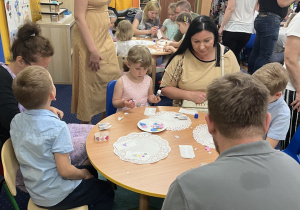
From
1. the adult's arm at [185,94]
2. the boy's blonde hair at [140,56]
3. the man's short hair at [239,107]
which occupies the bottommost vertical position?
the adult's arm at [185,94]

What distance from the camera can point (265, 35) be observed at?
3723 millimetres

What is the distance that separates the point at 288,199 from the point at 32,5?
14.3ft

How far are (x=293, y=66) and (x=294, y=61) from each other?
4 centimetres

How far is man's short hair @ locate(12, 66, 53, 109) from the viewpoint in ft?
4.65

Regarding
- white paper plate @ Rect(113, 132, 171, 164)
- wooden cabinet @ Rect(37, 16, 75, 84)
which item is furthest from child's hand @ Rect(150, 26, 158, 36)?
white paper plate @ Rect(113, 132, 171, 164)

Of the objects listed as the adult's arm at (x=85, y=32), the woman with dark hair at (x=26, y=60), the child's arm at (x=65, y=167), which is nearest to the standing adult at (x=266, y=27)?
the adult's arm at (x=85, y=32)

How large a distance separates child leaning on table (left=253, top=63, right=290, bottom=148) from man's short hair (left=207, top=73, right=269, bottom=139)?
37.2 inches

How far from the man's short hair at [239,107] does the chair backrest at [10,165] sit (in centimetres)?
109

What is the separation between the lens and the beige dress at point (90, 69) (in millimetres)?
2551

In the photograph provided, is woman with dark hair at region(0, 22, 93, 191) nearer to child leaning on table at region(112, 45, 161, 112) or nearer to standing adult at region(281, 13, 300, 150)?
child leaning on table at region(112, 45, 161, 112)

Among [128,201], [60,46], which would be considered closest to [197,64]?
[128,201]

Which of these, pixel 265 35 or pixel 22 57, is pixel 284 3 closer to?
pixel 265 35

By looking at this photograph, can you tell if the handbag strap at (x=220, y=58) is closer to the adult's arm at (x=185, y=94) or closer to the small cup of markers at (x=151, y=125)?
the adult's arm at (x=185, y=94)

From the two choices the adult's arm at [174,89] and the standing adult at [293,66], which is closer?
the standing adult at [293,66]
